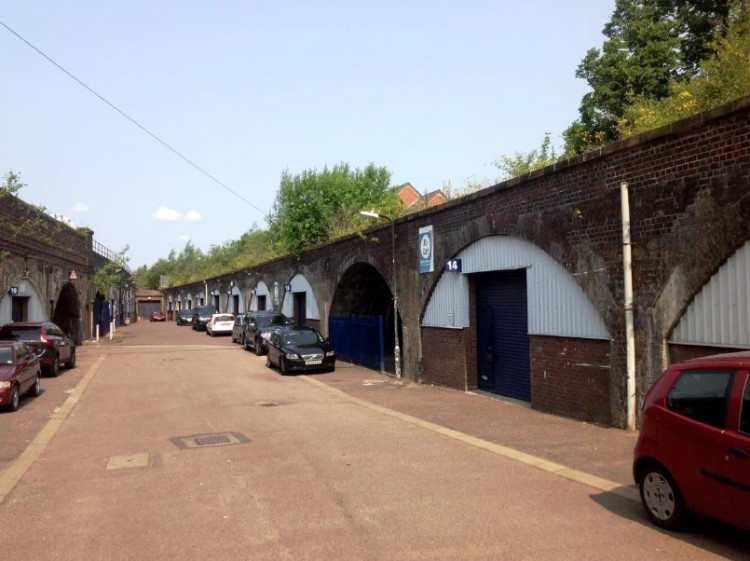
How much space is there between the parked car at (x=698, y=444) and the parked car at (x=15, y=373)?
39.9 ft

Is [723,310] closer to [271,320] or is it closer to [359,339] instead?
[359,339]

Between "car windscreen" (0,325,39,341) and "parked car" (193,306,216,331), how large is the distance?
97.7 feet

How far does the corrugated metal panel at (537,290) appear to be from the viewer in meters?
11.0

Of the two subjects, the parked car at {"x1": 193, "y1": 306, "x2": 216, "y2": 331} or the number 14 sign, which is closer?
the number 14 sign

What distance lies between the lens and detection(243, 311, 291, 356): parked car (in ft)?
90.6

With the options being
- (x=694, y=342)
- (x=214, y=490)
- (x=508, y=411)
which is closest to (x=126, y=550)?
(x=214, y=490)

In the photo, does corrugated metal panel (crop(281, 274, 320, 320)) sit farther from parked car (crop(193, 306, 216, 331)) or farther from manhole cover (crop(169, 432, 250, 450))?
manhole cover (crop(169, 432, 250, 450))

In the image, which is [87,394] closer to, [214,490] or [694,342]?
[214,490]

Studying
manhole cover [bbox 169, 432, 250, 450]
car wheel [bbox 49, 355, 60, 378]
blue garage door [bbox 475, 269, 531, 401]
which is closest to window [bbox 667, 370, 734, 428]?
manhole cover [bbox 169, 432, 250, 450]

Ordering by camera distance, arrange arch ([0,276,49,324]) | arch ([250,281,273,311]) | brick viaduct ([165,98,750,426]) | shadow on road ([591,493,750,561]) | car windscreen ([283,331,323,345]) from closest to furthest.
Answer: shadow on road ([591,493,750,561]), brick viaduct ([165,98,750,426]), car windscreen ([283,331,323,345]), arch ([0,276,49,324]), arch ([250,281,273,311])

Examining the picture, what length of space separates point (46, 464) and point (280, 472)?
3.54 m

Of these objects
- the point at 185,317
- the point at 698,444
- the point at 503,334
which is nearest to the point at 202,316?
the point at 185,317

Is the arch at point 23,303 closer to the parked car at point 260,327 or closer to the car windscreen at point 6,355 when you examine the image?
the parked car at point 260,327

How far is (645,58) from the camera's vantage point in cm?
2816
